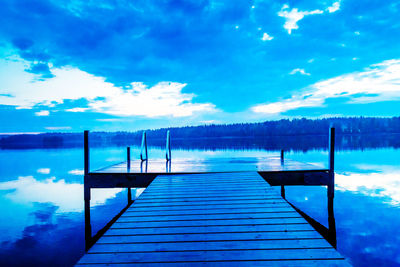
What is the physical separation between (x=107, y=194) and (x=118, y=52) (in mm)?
13003

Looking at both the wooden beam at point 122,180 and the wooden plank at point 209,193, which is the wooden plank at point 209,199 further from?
the wooden beam at point 122,180

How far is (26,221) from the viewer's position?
10.0 metres

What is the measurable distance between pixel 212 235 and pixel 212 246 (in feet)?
0.92

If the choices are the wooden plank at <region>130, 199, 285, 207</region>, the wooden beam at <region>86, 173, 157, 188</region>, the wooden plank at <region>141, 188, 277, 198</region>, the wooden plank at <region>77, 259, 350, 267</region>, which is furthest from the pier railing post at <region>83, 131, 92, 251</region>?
the wooden plank at <region>77, 259, 350, 267</region>

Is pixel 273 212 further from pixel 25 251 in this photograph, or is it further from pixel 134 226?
pixel 25 251

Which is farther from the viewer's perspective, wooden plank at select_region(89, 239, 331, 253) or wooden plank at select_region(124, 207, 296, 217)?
wooden plank at select_region(124, 207, 296, 217)

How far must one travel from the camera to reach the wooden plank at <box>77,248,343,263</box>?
228 cm

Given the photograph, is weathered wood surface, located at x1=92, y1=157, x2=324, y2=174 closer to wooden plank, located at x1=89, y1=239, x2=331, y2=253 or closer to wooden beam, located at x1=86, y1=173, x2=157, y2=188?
wooden beam, located at x1=86, y1=173, x2=157, y2=188

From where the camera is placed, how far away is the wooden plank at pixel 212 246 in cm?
249

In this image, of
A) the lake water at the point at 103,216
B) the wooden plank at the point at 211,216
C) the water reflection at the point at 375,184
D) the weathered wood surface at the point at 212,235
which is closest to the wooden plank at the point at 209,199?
the weathered wood surface at the point at 212,235

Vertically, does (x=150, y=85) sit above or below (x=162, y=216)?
above

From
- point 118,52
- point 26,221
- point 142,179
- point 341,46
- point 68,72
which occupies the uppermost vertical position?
point 341,46

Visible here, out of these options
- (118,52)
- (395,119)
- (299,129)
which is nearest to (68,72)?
(118,52)

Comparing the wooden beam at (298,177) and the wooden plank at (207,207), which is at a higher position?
the wooden plank at (207,207)
